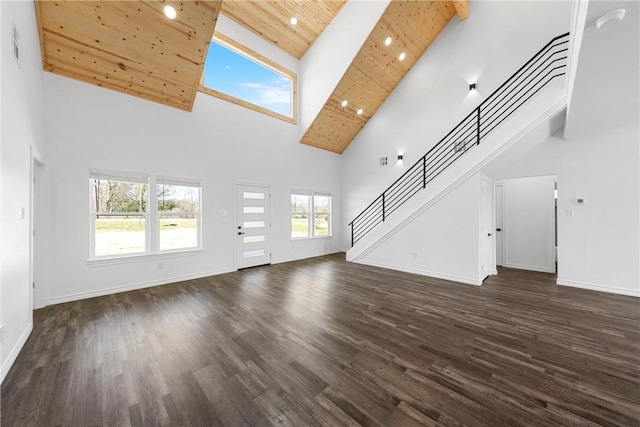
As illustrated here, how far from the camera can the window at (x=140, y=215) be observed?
4.05 m

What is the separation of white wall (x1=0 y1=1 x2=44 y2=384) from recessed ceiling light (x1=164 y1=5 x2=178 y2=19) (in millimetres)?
1463

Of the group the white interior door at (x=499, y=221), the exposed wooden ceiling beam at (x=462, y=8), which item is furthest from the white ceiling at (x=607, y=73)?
the exposed wooden ceiling beam at (x=462, y=8)

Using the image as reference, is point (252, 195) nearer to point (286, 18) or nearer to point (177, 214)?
point (177, 214)

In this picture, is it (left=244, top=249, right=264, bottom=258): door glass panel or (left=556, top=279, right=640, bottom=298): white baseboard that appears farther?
(left=244, top=249, right=264, bottom=258): door glass panel

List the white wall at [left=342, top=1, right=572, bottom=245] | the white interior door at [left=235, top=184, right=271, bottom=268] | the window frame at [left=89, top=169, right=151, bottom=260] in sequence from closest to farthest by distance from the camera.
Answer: the window frame at [left=89, top=169, right=151, bottom=260], the white wall at [left=342, top=1, right=572, bottom=245], the white interior door at [left=235, top=184, right=271, bottom=268]

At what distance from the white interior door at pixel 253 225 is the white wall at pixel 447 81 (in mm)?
3142

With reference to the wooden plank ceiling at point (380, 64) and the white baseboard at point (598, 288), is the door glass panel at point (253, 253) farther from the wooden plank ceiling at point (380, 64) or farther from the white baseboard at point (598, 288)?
the white baseboard at point (598, 288)

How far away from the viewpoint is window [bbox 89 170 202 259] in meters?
4.05

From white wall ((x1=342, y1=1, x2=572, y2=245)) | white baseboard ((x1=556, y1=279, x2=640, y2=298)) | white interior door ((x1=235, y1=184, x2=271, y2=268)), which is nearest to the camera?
white baseboard ((x1=556, y1=279, x2=640, y2=298))

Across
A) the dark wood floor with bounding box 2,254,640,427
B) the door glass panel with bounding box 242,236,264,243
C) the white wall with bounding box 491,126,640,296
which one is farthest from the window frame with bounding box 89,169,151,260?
the white wall with bounding box 491,126,640,296

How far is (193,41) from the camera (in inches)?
156

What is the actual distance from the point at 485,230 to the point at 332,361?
4285 millimetres

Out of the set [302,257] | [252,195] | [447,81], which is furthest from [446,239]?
[252,195]

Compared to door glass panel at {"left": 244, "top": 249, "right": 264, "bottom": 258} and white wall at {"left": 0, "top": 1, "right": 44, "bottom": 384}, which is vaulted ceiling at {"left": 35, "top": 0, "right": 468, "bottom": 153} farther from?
door glass panel at {"left": 244, "top": 249, "right": 264, "bottom": 258}
